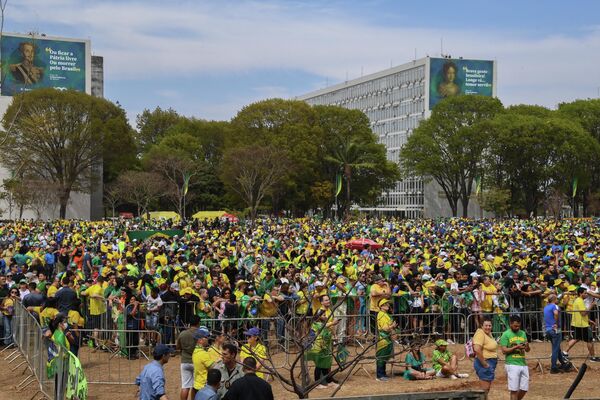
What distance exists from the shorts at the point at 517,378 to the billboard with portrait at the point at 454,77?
91347 mm

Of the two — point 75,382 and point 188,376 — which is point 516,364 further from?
point 75,382

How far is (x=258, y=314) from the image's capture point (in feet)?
47.0

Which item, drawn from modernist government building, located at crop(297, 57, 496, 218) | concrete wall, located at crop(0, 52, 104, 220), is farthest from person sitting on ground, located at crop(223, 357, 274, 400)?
modernist government building, located at crop(297, 57, 496, 218)

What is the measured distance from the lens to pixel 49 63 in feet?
268

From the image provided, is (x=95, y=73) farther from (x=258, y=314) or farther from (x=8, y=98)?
(x=258, y=314)

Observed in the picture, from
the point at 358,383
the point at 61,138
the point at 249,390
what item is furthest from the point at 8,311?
the point at 61,138

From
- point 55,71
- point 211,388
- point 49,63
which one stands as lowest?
point 211,388

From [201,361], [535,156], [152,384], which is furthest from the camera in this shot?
[535,156]

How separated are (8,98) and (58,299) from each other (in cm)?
7065

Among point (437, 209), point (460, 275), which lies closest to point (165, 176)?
point (437, 209)

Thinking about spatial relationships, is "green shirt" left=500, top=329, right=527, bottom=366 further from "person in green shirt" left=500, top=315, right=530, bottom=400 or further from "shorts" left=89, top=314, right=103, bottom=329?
"shorts" left=89, top=314, right=103, bottom=329

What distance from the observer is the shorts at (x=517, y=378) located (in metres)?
10.1

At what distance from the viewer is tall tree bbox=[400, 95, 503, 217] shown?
7175 centimetres

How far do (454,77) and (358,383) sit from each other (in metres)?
91.4
